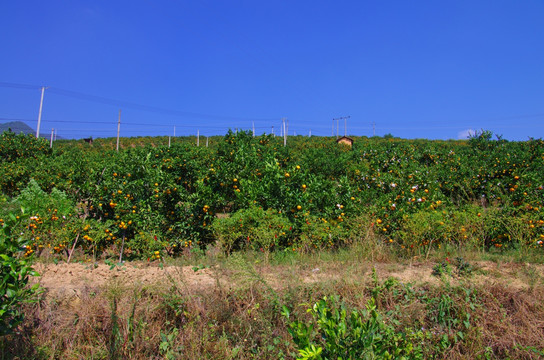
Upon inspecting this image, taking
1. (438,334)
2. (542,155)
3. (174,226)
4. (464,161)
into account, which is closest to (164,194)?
(174,226)

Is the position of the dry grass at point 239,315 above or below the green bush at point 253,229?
below

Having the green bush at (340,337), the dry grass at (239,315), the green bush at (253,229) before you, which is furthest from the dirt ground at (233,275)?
the green bush at (340,337)

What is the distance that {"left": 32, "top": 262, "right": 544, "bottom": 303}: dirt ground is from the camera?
3984 mm

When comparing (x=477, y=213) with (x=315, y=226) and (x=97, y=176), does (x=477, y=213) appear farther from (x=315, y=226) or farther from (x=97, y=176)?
(x=97, y=176)

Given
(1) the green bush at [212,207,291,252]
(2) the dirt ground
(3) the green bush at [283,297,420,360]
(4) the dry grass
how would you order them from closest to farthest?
(3) the green bush at [283,297,420,360], (4) the dry grass, (2) the dirt ground, (1) the green bush at [212,207,291,252]

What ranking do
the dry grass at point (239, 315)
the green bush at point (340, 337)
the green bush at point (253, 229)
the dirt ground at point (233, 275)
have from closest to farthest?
the green bush at point (340, 337)
the dry grass at point (239, 315)
the dirt ground at point (233, 275)
the green bush at point (253, 229)

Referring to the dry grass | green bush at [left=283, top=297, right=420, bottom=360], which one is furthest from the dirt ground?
green bush at [left=283, top=297, right=420, bottom=360]

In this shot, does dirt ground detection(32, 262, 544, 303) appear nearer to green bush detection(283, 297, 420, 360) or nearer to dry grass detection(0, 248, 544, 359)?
dry grass detection(0, 248, 544, 359)

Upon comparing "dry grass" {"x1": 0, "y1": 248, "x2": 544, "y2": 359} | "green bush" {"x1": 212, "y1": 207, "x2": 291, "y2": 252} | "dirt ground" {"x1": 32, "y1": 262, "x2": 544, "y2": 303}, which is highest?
"green bush" {"x1": 212, "y1": 207, "x2": 291, "y2": 252}

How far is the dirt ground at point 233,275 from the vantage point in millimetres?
3984

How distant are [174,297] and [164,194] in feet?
10.2

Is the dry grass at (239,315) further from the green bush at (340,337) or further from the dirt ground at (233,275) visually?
the green bush at (340,337)

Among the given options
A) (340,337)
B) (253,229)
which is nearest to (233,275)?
(253,229)

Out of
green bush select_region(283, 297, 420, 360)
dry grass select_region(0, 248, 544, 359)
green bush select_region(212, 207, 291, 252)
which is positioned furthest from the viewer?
green bush select_region(212, 207, 291, 252)
